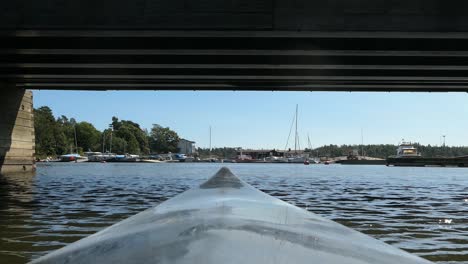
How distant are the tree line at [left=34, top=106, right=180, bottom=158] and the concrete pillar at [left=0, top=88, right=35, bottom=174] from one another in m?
90.9

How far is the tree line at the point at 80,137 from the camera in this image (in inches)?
4948

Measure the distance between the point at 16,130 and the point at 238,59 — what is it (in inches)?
827

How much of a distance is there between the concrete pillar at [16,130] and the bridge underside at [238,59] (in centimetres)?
186

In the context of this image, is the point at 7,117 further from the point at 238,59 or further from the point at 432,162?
the point at 432,162

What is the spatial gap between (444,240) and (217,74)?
63.0ft

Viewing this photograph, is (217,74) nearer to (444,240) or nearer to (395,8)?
(395,8)

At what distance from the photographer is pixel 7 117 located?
103ft

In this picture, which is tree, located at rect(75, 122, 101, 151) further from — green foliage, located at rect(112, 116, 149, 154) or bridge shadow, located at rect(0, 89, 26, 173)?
bridge shadow, located at rect(0, 89, 26, 173)

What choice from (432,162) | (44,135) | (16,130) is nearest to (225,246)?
(16,130)

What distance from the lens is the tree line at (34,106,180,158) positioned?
412 ft

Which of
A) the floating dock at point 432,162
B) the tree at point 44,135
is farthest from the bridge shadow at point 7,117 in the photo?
the tree at point 44,135

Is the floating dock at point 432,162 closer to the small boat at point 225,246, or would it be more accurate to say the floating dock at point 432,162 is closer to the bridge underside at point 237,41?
the bridge underside at point 237,41

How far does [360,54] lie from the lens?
19562 millimetres

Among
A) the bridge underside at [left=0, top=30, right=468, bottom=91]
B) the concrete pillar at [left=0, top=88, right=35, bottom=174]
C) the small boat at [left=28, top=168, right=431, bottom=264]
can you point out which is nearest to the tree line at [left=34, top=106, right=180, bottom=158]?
the concrete pillar at [left=0, top=88, right=35, bottom=174]
